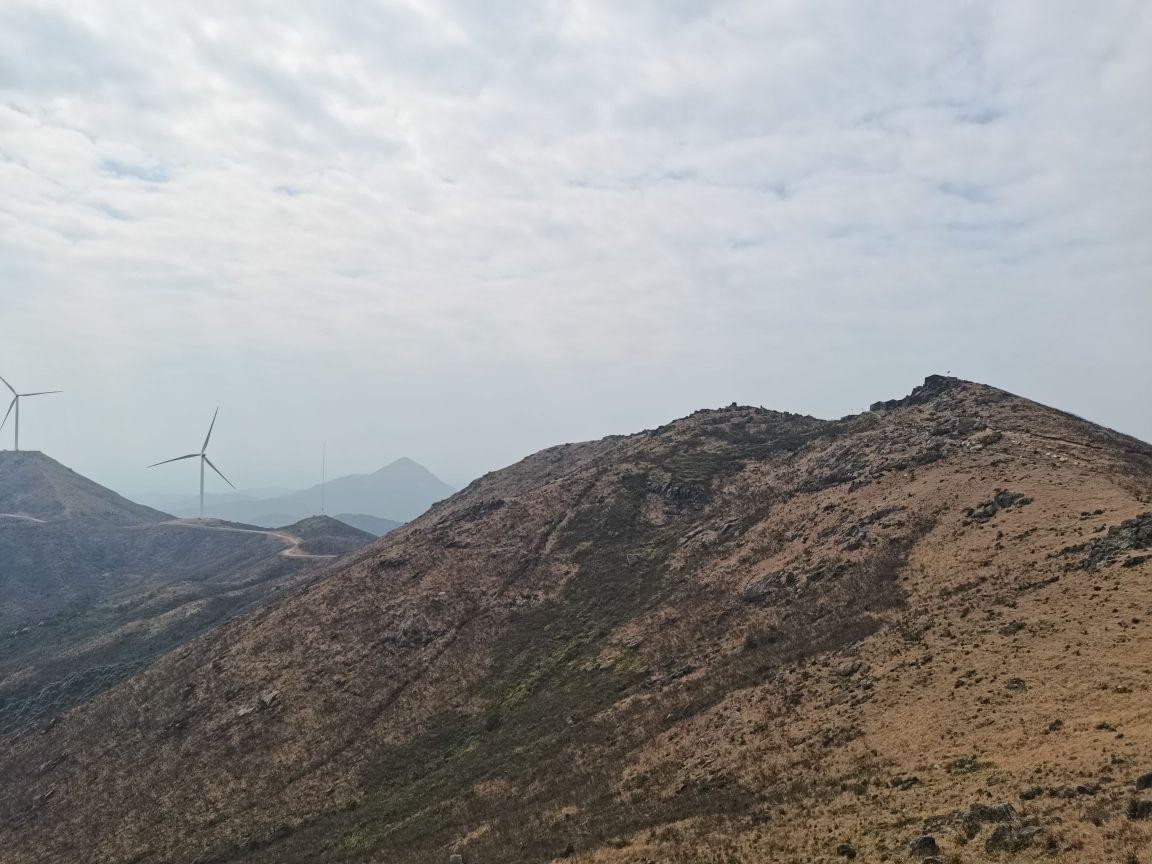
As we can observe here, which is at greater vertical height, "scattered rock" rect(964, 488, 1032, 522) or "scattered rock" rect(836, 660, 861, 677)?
"scattered rock" rect(964, 488, 1032, 522)

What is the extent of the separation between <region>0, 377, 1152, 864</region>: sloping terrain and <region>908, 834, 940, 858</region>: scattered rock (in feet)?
1.87

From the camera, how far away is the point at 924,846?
1033 inches

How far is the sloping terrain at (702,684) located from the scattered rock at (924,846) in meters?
0.57

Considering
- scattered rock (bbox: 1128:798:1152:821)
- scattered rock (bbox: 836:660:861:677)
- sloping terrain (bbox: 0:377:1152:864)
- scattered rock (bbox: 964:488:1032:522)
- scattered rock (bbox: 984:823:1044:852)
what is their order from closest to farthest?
scattered rock (bbox: 1128:798:1152:821) → scattered rock (bbox: 984:823:1044:852) → sloping terrain (bbox: 0:377:1152:864) → scattered rock (bbox: 836:660:861:677) → scattered rock (bbox: 964:488:1032:522)

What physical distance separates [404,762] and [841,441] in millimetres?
79140

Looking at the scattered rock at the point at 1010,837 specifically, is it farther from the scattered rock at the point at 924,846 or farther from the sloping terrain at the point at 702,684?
the scattered rock at the point at 924,846

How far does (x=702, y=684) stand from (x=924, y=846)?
31142mm

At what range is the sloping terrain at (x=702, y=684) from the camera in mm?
32656

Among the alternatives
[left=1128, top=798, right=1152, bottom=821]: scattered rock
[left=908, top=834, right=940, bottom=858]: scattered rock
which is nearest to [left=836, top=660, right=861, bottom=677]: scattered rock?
[left=908, top=834, right=940, bottom=858]: scattered rock

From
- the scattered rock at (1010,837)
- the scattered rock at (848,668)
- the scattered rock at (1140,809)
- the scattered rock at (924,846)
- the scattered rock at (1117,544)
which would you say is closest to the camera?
the scattered rock at (1140,809)

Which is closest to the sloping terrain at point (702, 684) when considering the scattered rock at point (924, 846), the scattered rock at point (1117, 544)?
the scattered rock at point (1117, 544)

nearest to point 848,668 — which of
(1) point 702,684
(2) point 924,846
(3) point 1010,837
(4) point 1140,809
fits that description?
(1) point 702,684

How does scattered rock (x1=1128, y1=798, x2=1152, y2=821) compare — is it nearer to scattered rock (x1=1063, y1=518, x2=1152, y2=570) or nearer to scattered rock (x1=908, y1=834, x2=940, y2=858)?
scattered rock (x1=908, y1=834, x2=940, y2=858)

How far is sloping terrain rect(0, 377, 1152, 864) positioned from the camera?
32.7 m
